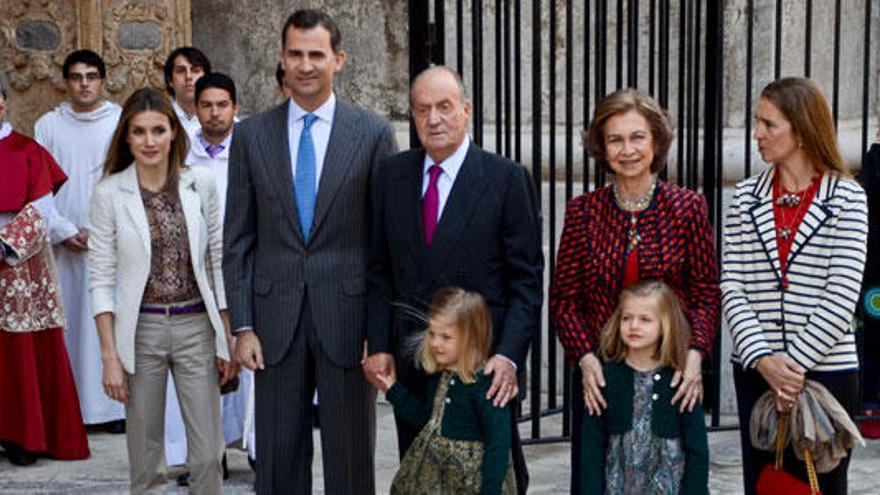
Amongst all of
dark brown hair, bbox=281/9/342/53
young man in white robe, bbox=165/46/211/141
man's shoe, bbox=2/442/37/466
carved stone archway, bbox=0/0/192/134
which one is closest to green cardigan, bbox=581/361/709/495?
dark brown hair, bbox=281/9/342/53

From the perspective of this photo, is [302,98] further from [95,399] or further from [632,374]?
[95,399]

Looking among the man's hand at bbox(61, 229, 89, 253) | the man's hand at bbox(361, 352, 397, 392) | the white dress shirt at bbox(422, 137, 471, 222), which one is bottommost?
the man's hand at bbox(361, 352, 397, 392)

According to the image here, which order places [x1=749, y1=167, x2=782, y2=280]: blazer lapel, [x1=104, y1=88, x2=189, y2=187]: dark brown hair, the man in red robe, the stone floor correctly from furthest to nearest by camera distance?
the man in red robe → the stone floor → [x1=104, y1=88, x2=189, y2=187]: dark brown hair → [x1=749, y1=167, x2=782, y2=280]: blazer lapel

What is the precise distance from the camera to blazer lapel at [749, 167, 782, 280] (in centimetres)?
476

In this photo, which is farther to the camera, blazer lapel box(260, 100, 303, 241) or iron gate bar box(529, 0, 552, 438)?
iron gate bar box(529, 0, 552, 438)

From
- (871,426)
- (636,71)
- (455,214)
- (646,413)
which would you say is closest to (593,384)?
(646,413)

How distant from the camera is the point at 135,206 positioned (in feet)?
18.1

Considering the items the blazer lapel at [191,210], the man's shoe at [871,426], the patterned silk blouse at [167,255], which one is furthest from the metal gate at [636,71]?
the patterned silk blouse at [167,255]

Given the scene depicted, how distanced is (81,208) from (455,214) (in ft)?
12.0

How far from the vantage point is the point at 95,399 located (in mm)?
7902

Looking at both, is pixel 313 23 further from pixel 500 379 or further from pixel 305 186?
pixel 500 379

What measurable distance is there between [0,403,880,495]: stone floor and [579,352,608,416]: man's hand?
173cm

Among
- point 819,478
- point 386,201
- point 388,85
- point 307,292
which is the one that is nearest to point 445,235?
point 386,201

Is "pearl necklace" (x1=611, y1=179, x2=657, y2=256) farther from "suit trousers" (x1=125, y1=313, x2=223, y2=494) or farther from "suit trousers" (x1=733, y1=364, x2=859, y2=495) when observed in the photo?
"suit trousers" (x1=125, y1=313, x2=223, y2=494)
